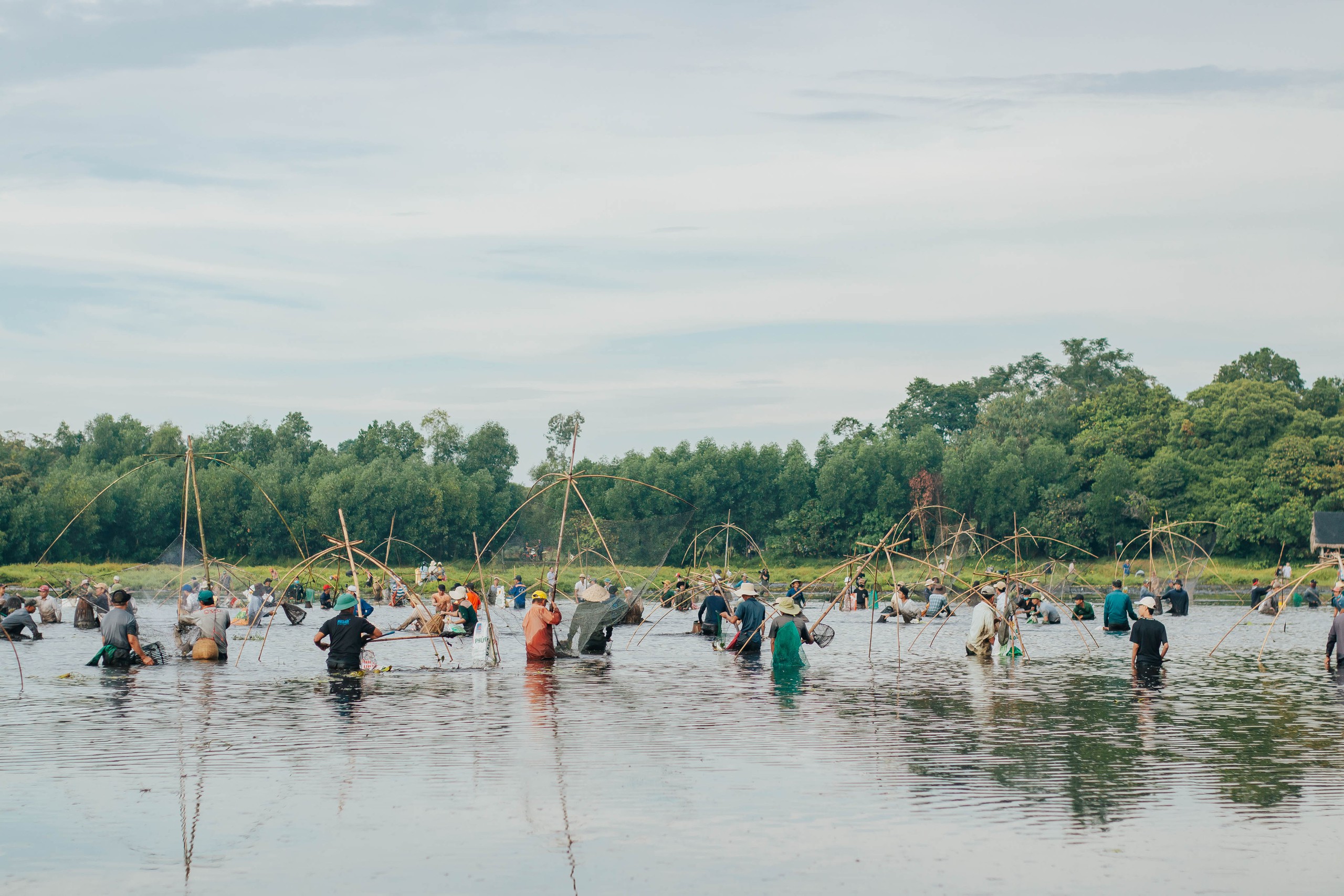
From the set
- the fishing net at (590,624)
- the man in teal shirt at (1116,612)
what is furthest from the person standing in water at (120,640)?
the man in teal shirt at (1116,612)

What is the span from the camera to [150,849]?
8977 millimetres

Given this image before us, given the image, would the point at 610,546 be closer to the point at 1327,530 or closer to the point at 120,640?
the point at 120,640

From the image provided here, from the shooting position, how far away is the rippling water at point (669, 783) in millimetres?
8453

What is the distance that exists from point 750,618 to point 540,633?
4509 millimetres

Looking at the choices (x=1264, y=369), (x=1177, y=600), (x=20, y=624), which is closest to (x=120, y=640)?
(x=20, y=624)

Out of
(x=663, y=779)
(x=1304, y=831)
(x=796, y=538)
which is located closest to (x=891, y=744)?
(x=663, y=779)

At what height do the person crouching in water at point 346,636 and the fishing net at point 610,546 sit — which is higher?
the fishing net at point 610,546

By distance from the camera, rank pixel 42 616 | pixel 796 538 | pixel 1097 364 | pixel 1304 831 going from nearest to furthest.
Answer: pixel 1304 831 → pixel 42 616 → pixel 796 538 → pixel 1097 364

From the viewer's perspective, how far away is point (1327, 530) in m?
79.1

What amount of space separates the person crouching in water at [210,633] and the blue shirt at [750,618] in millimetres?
9766

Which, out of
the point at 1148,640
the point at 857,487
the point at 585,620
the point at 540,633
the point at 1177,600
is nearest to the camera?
the point at 1148,640

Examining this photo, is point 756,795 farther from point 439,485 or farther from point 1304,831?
point 439,485

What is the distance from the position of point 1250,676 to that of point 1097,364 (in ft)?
360

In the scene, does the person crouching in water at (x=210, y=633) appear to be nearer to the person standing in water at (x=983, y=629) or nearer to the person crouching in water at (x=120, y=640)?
the person crouching in water at (x=120, y=640)
